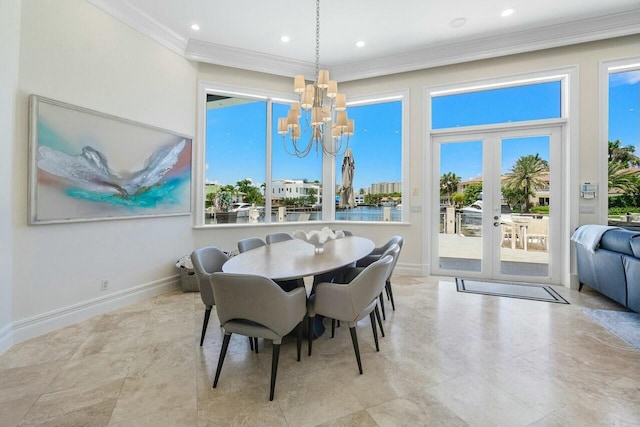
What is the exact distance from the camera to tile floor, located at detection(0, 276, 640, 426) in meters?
1.70

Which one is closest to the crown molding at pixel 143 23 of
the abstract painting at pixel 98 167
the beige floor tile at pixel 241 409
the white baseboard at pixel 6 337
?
the abstract painting at pixel 98 167

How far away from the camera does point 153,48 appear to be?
3.80 m

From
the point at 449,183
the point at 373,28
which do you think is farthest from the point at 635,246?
the point at 373,28

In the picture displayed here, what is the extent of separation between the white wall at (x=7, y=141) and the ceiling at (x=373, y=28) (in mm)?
960

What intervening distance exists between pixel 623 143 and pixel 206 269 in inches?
217

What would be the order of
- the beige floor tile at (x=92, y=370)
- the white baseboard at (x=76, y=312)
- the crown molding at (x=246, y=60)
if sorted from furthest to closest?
the crown molding at (x=246, y=60) < the white baseboard at (x=76, y=312) < the beige floor tile at (x=92, y=370)

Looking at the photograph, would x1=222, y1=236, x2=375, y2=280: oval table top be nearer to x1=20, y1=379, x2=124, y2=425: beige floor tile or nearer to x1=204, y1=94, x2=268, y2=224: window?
x1=20, y1=379, x2=124, y2=425: beige floor tile

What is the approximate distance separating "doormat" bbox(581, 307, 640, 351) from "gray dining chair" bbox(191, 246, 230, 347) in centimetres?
359

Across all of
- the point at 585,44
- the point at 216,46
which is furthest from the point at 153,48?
the point at 585,44

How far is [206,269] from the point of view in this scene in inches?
104

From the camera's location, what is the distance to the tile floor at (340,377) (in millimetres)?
1702

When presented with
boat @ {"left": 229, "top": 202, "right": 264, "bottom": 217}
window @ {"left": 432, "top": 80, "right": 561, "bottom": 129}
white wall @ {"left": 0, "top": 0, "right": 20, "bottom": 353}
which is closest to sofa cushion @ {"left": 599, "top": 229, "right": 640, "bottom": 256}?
window @ {"left": 432, "top": 80, "right": 561, "bottom": 129}

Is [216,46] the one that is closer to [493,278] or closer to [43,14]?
[43,14]

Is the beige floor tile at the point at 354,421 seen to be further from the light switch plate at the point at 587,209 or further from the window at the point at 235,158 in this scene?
the light switch plate at the point at 587,209
